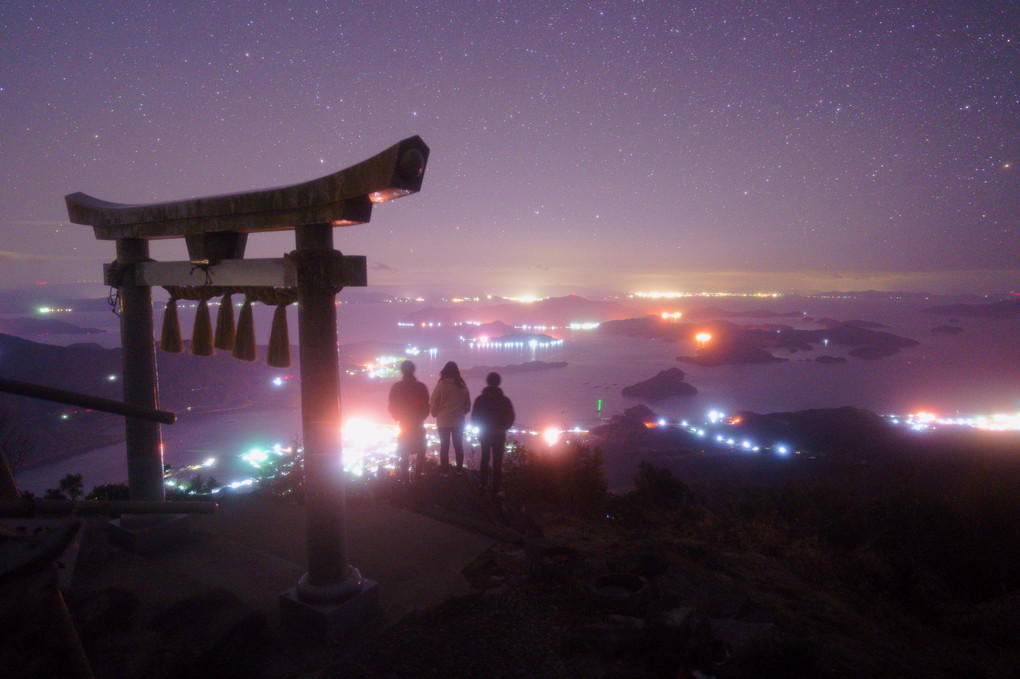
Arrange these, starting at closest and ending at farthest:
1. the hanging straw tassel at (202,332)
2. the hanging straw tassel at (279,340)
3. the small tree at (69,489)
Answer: the hanging straw tassel at (279,340) → the hanging straw tassel at (202,332) → the small tree at (69,489)

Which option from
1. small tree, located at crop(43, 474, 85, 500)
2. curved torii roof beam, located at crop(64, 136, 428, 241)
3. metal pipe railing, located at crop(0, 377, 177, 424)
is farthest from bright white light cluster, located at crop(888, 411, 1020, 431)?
metal pipe railing, located at crop(0, 377, 177, 424)

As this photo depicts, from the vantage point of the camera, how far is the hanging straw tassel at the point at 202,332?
18.1 feet

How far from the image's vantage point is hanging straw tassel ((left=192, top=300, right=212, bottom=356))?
5515 millimetres

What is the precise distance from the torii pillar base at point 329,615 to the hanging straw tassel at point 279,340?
211 centimetres

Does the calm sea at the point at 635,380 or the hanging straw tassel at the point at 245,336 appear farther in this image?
the calm sea at the point at 635,380

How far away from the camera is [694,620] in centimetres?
435

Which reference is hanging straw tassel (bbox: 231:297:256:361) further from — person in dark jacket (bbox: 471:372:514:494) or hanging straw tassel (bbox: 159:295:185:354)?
person in dark jacket (bbox: 471:372:514:494)

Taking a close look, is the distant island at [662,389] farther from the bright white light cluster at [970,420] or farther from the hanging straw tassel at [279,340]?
the hanging straw tassel at [279,340]

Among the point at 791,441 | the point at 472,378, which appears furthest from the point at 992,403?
the point at 472,378

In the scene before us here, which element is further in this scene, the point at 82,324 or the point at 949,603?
the point at 82,324

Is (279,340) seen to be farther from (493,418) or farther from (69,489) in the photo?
(69,489)

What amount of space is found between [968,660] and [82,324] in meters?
237

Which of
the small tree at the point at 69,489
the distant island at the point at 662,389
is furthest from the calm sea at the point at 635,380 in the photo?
the small tree at the point at 69,489

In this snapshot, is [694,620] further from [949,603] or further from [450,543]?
[949,603]
